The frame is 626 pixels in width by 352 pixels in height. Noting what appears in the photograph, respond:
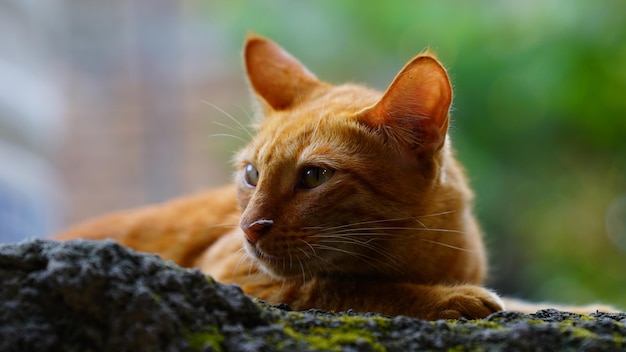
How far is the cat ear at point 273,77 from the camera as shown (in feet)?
6.12

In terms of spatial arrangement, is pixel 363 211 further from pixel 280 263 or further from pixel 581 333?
pixel 581 333

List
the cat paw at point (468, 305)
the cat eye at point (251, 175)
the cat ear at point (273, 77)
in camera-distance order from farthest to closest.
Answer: the cat ear at point (273, 77)
the cat eye at point (251, 175)
the cat paw at point (468, 305)

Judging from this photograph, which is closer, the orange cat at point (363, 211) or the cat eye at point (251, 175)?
the orange cat at point (363, 211)

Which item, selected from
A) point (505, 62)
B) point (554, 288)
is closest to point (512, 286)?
point (554, 288)

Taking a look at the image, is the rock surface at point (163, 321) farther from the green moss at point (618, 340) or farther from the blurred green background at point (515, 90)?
the blurred green background at point (515, 90)

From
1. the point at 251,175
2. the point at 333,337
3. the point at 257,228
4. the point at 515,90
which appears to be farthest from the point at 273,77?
the point at 515,90

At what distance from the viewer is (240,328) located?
2.83 feet

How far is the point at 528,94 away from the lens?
2756mm

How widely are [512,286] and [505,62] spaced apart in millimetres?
1180

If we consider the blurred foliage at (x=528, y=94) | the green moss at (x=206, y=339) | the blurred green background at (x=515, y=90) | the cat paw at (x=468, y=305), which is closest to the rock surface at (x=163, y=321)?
the green moss at (x=206, y=339)

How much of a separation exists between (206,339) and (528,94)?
222 cm

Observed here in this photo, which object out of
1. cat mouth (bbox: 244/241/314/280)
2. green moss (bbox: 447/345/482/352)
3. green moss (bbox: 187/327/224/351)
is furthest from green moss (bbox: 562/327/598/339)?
cat mouth (bbox: 244/241/314/280)

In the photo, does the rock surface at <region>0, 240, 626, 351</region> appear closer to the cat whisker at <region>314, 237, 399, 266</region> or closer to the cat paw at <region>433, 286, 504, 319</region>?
the cat paw at <region>433, 286, 504, 319</region>

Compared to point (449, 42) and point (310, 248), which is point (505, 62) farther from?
point (310, 248)
